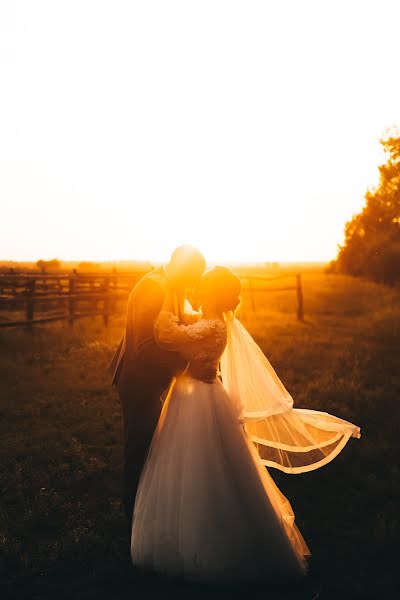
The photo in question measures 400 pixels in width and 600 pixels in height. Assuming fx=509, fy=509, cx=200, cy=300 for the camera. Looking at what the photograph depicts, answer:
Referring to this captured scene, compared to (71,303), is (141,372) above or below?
above

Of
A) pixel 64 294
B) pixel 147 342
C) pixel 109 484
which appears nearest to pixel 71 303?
pixel 64 294

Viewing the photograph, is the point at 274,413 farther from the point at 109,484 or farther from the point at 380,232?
the point at 380,232

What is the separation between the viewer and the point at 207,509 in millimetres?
3635

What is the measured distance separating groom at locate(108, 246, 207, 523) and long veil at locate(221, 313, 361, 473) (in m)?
0.57

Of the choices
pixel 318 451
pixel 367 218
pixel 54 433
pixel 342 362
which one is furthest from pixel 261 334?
pixel 367 218

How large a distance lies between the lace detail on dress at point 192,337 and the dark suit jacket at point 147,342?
0.41 feet

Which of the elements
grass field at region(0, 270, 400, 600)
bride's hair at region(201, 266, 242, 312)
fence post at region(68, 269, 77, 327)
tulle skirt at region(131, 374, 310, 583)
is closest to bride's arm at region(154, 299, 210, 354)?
bride's hair at region(201, 266, 242, 312)

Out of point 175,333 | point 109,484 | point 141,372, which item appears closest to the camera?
point 175,333

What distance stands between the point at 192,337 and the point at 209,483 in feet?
3.49

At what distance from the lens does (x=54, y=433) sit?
22.9 feet

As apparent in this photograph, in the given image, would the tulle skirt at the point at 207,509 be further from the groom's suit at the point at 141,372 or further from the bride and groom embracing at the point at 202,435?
the groom's suit at the point at 141,372

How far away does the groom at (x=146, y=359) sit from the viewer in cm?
387

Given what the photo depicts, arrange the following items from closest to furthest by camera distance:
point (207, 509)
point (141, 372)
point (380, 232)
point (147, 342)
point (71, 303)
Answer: point (207, 509) < point (147, 342) < point (141, 372) < point (71, 303) < point (380, 232)

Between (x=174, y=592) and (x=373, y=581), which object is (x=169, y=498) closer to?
(x=174, y=592)
